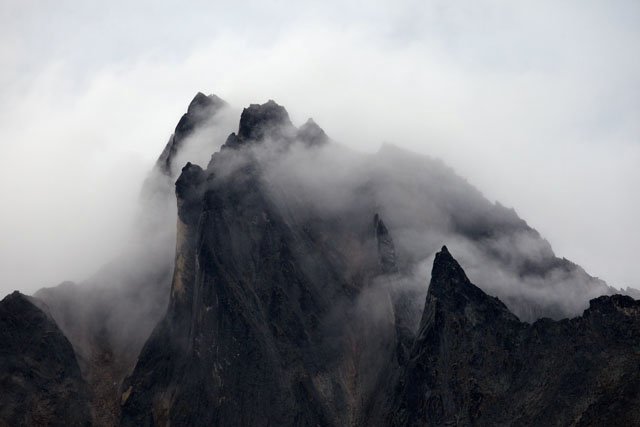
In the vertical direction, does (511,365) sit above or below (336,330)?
above

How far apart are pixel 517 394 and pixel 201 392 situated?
2369 inches

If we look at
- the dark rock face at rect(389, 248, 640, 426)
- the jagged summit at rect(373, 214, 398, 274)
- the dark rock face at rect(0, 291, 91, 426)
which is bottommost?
the dark rock face at rect(0, 291, 91, 426)

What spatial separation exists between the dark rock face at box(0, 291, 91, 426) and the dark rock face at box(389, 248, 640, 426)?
217 feet

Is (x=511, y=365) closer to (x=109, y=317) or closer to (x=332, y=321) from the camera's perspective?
(x=332, y=321)

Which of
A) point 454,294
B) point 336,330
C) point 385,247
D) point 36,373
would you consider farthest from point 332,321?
point 36,373

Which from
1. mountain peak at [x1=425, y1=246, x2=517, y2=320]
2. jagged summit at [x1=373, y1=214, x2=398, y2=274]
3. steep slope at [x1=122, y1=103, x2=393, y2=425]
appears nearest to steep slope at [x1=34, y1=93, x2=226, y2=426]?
steep slope at [x1=122, y1=103, x2=393, y2=425]

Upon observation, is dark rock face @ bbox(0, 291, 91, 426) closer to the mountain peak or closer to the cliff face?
the cliff face

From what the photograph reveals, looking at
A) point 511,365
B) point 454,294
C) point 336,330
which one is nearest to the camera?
point 511,365

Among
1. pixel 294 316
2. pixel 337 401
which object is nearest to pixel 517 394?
pixel 337 401

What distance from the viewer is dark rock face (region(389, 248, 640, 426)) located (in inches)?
5002

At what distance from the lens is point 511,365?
140 meters

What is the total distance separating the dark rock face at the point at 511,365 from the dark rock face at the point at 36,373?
66158 mm

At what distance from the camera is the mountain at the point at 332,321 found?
136m

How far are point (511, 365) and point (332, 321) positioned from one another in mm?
42509
